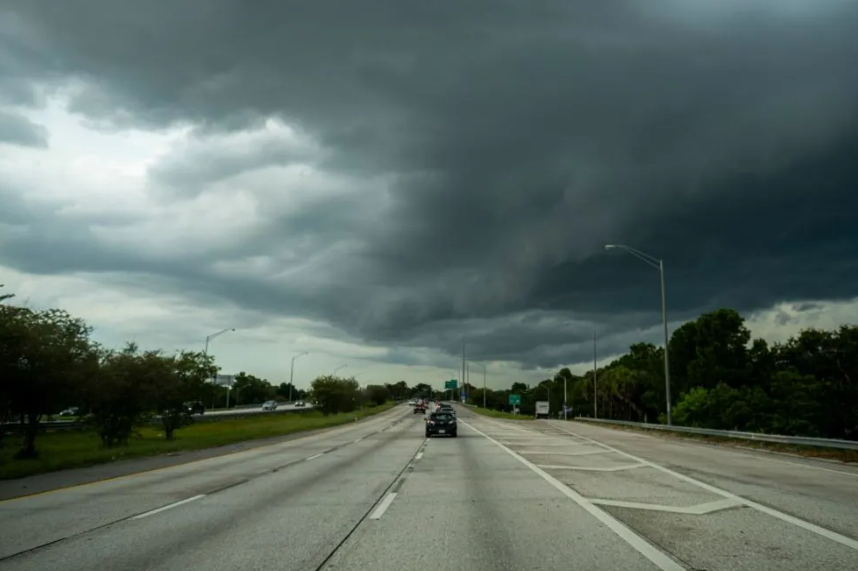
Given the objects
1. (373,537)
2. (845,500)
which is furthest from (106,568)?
(845,500)

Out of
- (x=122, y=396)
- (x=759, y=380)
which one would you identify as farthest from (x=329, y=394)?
(x=122, y=396)

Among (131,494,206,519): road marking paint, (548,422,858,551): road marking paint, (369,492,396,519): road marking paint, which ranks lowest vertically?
(131,494,206,519): road marking paint

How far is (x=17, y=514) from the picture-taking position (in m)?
12.4

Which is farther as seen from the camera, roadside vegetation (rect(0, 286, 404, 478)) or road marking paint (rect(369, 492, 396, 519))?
roadside vegetation (rect(0, 286, 404, 478))

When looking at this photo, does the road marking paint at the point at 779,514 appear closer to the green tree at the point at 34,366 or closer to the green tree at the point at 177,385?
the green tree at the point at 34,366

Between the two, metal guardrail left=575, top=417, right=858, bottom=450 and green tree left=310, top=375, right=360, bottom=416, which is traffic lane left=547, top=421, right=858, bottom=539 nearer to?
metal guardrail left=575, top=417, right=858, bottom=450

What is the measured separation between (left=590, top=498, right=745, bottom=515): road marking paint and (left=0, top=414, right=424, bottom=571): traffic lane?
172 inches

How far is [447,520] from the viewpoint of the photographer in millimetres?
11070

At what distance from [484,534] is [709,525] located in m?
3.39

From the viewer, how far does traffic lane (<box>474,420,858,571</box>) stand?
8.07 metres

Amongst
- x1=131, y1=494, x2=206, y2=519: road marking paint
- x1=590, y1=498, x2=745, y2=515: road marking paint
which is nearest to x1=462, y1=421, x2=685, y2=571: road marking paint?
x1=590, y1=498, x2=745, y2=515: road marking paint

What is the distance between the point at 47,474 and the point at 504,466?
13105 mm

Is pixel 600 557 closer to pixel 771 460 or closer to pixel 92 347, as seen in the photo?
pixel 771 460

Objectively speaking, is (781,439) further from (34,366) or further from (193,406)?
(193,406)
